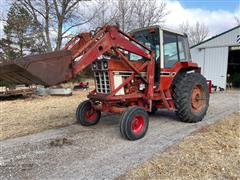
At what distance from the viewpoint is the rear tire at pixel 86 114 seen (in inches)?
224

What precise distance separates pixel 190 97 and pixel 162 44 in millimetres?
1503

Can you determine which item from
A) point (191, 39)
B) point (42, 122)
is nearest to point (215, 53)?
point (42, 122)

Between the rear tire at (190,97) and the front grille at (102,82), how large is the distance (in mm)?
1813

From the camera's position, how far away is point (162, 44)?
5.49 m

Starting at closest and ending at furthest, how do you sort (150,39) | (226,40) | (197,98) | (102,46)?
(102,46) → (150,39) → (197,98) → (226,40)

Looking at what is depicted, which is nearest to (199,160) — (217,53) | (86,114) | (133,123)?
(133,123)

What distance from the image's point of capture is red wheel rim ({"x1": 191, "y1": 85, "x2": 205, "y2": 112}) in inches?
242

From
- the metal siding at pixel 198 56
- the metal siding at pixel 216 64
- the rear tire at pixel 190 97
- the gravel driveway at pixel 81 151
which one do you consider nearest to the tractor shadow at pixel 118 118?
the gravel driveway at pixel 81 151

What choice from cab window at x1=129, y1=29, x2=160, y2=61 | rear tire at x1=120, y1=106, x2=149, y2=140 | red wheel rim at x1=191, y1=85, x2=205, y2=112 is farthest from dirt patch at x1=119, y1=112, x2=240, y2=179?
cab window at x1=129, y1=29, x2=160, y2=61

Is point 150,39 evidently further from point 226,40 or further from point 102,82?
point 226,40

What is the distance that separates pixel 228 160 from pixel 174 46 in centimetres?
329

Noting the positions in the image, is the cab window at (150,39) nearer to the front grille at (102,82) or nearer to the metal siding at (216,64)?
the front grille at (102,82)

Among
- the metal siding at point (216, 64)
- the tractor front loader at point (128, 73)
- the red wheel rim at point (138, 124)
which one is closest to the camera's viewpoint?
the tractor front loader at point (128, 73)

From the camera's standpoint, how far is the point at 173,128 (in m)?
5.56
